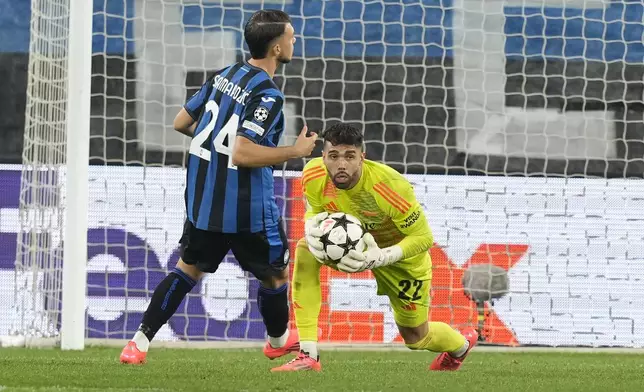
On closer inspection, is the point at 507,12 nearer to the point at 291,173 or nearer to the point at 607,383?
the point at 291,173

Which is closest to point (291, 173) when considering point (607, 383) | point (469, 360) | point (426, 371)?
point (469, 360)

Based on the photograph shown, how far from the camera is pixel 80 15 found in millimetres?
8195

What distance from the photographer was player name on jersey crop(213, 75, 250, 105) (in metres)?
6.07

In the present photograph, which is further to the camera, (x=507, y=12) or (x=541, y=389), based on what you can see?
(x=507, y=12)

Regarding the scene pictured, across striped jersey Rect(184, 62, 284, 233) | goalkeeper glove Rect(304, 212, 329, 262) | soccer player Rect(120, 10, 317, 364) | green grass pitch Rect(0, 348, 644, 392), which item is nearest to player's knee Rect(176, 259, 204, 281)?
soccer player Rect(120, 10, 317, 364)

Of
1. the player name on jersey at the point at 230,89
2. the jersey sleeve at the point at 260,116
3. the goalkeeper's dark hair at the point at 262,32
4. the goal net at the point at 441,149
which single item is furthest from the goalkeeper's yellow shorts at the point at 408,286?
the goal net at the point at 441,149

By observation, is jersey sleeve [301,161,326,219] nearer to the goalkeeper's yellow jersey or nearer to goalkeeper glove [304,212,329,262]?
the goalkeeper's yellow jersey

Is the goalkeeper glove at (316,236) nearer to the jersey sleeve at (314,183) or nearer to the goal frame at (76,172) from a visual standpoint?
the jersey sleeve at (314,183)

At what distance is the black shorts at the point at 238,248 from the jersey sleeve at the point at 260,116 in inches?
22.6

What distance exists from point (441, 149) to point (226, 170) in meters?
4.16

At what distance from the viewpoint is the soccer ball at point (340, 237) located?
5.97m

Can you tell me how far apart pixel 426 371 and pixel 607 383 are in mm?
1055

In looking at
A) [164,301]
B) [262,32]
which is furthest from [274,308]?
[262,32]

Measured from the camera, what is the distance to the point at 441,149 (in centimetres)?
1005
